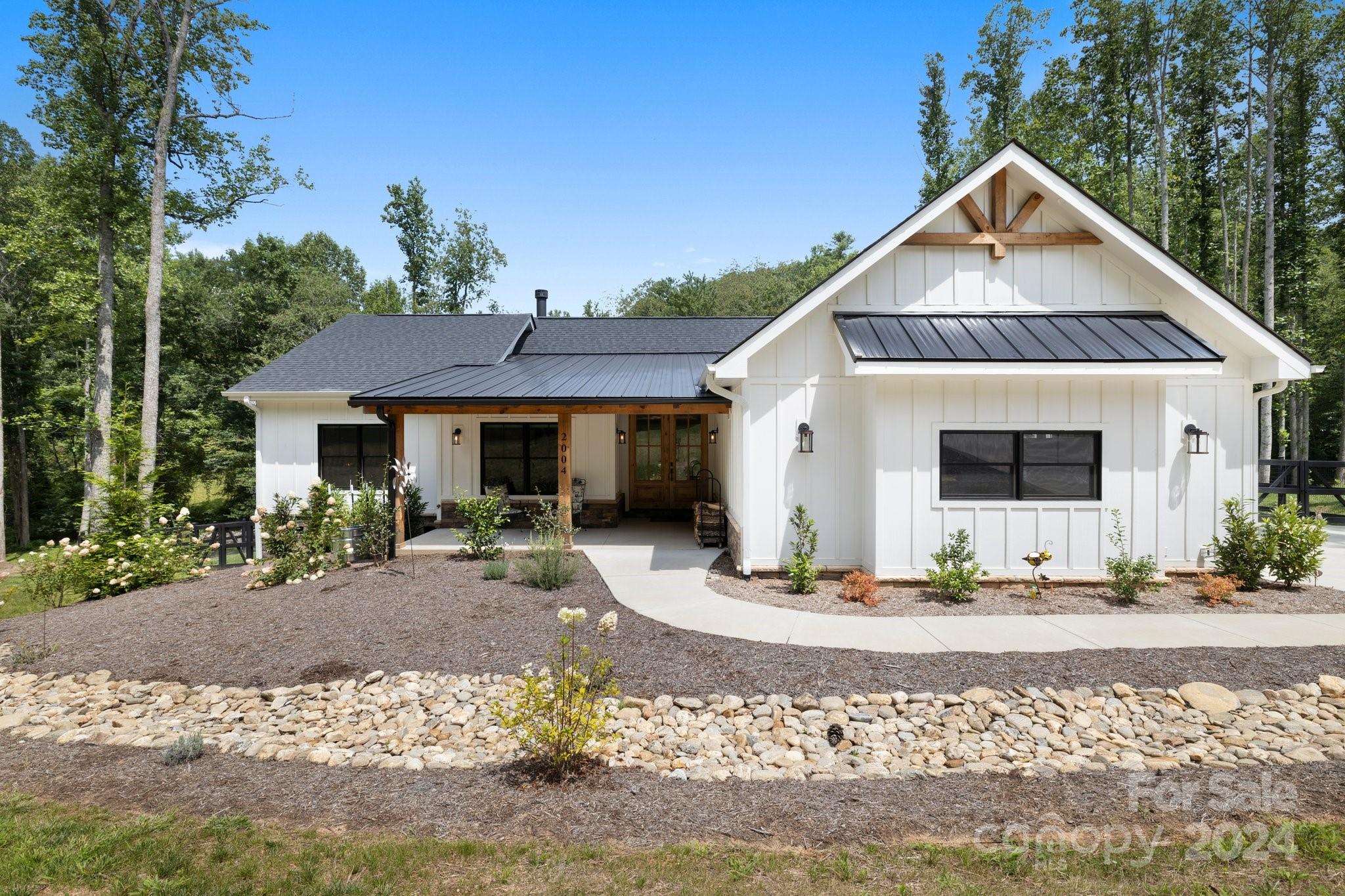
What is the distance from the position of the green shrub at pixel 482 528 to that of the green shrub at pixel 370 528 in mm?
1154

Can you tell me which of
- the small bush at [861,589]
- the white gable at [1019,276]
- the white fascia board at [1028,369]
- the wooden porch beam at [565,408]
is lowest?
the small bush at [861,589]

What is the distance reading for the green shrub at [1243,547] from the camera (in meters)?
7.39

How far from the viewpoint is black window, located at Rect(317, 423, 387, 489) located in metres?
13.0

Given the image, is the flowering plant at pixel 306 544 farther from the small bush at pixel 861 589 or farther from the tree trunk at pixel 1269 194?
the tree trunk at pixel 1269 194

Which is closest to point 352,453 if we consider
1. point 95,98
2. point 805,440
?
point 805,440

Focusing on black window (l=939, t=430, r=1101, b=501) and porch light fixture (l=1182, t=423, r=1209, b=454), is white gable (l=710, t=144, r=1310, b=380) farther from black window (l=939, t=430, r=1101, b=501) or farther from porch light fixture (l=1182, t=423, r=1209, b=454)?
black window (l=939, t=430, r=1101, b=501)

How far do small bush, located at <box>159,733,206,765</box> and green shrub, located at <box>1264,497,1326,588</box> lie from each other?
11.1 meters

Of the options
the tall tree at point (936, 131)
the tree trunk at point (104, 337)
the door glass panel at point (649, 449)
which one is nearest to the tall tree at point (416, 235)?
the tree trunk at point (104, 337)

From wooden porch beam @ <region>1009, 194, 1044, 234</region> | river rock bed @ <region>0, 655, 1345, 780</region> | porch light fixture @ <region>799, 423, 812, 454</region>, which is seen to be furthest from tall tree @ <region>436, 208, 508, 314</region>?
river rock bed @ <region>0, 655, 1345, 780</region>

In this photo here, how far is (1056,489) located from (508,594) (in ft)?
22.9

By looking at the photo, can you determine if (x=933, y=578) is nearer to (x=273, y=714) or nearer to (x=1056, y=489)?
(x=1056, y=489)

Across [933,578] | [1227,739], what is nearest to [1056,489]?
[933,578]

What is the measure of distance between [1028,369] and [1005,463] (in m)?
1.22

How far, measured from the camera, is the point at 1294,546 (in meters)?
7.35
